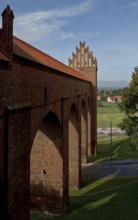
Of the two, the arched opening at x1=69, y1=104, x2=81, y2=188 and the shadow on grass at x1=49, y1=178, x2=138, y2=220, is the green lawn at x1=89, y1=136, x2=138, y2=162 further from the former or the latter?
the shadow on grass at x1=49, y1=178, x2=138, y2=220

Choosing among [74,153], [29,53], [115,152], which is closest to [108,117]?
[115,152]

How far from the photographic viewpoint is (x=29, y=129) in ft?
27.8

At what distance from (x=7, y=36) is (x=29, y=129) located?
2.81m

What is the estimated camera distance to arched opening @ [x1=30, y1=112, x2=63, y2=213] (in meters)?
13.9

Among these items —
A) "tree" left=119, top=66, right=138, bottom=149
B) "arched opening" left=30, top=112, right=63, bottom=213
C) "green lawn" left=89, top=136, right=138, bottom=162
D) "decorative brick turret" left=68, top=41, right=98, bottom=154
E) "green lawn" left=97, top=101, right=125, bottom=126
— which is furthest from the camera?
"green lawn" left=97, top=101, right=125, bottom=126

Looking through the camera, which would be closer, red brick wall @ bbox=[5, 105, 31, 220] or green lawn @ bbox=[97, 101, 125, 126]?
red brick wall @ bbox=[5, 105, 31, 220]

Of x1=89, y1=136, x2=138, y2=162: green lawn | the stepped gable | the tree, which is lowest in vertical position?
x1=89, y1=136, x2=138, y2=162: green lawn

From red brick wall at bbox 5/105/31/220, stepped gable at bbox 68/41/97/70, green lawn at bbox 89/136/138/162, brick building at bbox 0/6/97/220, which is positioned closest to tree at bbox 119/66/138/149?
brick building at bbox 0/6/97/220

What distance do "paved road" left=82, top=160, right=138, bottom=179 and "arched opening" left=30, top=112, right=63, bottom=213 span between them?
10718 millimetres

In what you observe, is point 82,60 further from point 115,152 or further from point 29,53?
point 29,53

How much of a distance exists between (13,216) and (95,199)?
391 inches

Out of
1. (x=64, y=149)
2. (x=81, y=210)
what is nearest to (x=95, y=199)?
(x=81, y=210)

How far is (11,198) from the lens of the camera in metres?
7.20

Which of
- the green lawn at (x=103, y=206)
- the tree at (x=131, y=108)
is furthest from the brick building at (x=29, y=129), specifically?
the tree at (x=131, y=108)
